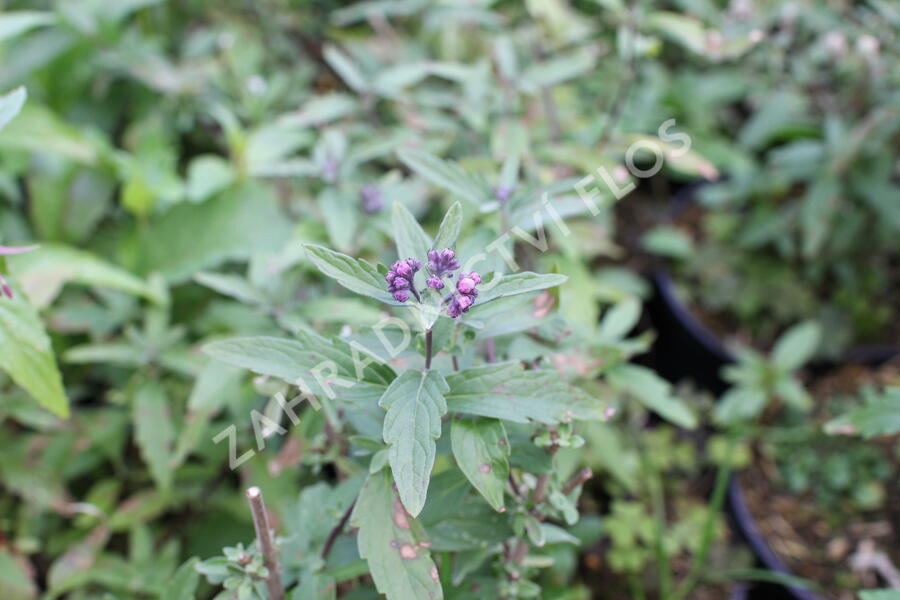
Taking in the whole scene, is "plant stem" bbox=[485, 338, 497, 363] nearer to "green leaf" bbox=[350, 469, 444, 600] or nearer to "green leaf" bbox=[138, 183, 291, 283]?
"green leaf" bbox=[350, 469, 444, 600]

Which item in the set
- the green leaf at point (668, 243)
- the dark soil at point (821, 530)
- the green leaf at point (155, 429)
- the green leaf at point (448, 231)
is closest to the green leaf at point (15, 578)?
the green leaf at point (155, 429)

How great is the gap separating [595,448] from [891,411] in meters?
0.54

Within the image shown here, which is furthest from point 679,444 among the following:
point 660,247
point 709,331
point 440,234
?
point 440,234

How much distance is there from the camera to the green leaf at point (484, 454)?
2.41ft

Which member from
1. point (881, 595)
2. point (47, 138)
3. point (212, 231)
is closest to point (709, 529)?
point (881, 595)

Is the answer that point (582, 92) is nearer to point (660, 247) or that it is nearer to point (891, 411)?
point (660, 247)

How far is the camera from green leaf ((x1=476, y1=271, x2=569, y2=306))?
27.5 inches

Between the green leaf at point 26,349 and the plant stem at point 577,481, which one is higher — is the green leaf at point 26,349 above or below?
below

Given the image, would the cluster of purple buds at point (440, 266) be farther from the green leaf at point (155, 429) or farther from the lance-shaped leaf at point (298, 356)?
the green leaf at point (155, 429)

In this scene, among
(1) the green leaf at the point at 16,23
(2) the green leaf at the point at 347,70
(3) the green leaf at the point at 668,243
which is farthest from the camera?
(3) the green leaf at the point at 668,243

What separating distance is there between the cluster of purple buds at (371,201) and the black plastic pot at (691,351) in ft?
3.67

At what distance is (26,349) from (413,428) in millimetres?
594

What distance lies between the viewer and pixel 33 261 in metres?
1.50

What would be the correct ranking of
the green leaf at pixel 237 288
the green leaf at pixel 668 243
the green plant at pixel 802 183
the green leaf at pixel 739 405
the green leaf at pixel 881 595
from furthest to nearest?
the green leaf at pixel 668 243 → the green plant at pixel 802 183 → the green leaf at pixel 739 405 → the green leaf at pixel 237 288 → the green leaf at pixel 881 595
